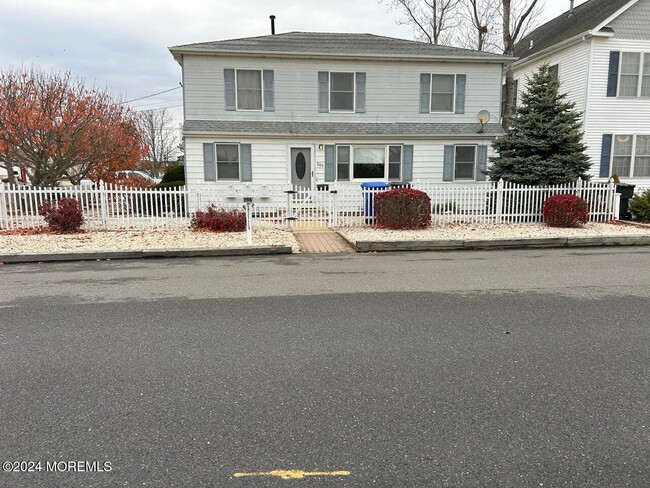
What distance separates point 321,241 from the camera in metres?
11.1

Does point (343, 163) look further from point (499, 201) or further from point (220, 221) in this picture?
point (220, 221)

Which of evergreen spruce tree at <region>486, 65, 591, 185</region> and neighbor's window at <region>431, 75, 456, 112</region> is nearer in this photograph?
evergreen spruce tree at <region>486, 65, 591, 185</region>

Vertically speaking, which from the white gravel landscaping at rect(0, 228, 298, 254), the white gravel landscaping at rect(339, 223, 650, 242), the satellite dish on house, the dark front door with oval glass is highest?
the satellite dish on house

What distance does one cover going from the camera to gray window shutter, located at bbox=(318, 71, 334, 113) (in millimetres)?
16781

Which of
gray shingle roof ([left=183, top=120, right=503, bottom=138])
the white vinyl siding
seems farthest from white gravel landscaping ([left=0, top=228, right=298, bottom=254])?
the white vinyl siding

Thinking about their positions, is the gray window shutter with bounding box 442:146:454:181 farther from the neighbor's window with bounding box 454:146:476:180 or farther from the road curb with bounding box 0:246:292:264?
the road curb with bounding box 0:246:292:264

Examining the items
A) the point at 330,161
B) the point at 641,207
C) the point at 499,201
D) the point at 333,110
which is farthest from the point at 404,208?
the point at 641,207

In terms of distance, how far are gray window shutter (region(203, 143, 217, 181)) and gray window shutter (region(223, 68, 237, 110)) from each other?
61.5 inches

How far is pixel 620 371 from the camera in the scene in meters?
3.78

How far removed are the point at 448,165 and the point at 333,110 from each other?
4.75 metres

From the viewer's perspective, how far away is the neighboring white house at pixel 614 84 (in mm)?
17109

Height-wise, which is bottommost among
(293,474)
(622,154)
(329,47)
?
(293,474)

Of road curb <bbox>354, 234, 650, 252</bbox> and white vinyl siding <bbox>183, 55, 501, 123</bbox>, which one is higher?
white vinyl siding <bbox>183, 55, 501, 123</bbox>

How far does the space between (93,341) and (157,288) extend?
2.27m
